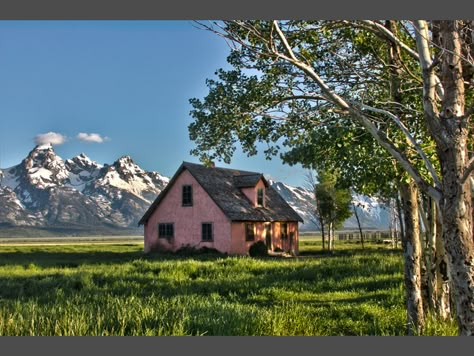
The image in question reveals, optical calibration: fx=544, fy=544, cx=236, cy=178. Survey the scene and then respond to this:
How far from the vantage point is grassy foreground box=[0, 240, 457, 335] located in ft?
26.3

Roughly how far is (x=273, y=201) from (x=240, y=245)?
7563 millimetres

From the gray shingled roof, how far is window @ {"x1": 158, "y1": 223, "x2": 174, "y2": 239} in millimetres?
1390

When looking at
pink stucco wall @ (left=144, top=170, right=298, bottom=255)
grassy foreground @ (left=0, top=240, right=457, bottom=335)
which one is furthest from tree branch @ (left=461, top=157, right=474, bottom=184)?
pink stucco wall @ (left=144, top=170, right=298, bottom=255)

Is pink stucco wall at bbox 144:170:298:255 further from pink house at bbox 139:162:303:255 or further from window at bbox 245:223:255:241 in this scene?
window at bbox 245:223:255:241

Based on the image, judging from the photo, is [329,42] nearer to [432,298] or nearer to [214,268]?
[432,298]

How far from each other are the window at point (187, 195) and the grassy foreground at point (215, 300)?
16.7 metres

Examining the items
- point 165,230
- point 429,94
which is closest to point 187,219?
point 165,230

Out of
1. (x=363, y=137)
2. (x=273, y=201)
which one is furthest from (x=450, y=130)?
(x=273, y=201)

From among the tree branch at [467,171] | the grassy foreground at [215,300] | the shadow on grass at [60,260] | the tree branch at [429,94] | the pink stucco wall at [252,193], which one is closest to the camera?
the tree branch at [467,171]

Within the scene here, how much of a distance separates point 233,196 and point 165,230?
5593 mm

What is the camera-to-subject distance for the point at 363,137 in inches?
409

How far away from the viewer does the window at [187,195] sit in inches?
1542

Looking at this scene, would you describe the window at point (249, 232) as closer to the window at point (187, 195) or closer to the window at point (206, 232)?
the window at point (206, 232)

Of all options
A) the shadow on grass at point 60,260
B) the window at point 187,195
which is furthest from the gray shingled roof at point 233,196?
the shadow on grass at point 60,260
